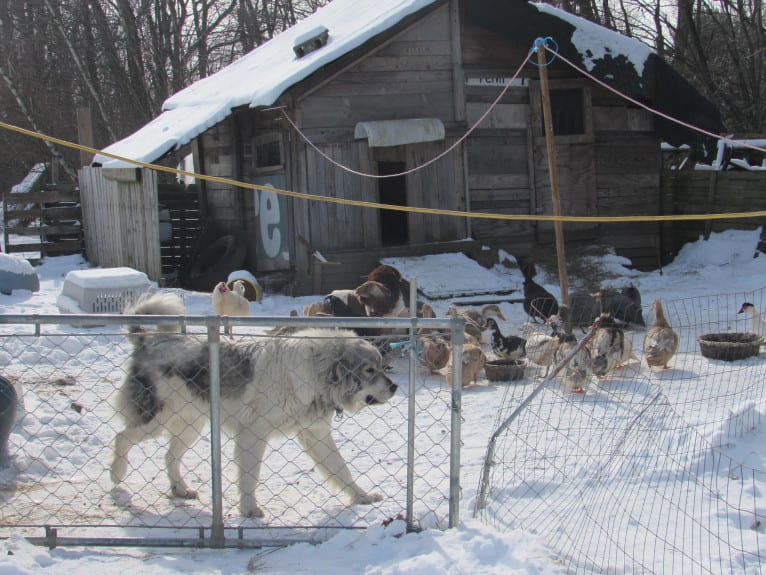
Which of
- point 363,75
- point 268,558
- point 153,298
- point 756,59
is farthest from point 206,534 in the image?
point 756,59

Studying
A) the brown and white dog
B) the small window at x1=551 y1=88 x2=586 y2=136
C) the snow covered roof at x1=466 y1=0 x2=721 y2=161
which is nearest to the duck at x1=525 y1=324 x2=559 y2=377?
the brown and white dog

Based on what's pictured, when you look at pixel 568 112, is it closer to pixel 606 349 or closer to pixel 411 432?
pixel 606 349

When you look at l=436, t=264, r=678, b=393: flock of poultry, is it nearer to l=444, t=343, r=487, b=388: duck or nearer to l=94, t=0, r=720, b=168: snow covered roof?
l=444, t=343, r=487, b=388: duck

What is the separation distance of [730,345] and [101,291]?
7447mm

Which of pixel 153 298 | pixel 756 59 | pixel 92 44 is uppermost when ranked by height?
pixel 92 44

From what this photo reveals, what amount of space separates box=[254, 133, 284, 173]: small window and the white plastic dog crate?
13.1 feet

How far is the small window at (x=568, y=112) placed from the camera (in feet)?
48.8

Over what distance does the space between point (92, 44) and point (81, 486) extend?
2409 centimetres

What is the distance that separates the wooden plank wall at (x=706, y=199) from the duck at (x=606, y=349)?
8.03m

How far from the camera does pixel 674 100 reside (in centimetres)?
1426

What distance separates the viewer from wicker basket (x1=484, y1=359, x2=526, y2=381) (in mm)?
8086

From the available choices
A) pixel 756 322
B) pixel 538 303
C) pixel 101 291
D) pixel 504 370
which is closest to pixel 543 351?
pixel 504 370

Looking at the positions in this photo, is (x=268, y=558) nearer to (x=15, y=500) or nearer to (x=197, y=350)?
(x=197, y=350)

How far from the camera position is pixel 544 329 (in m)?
10.4
